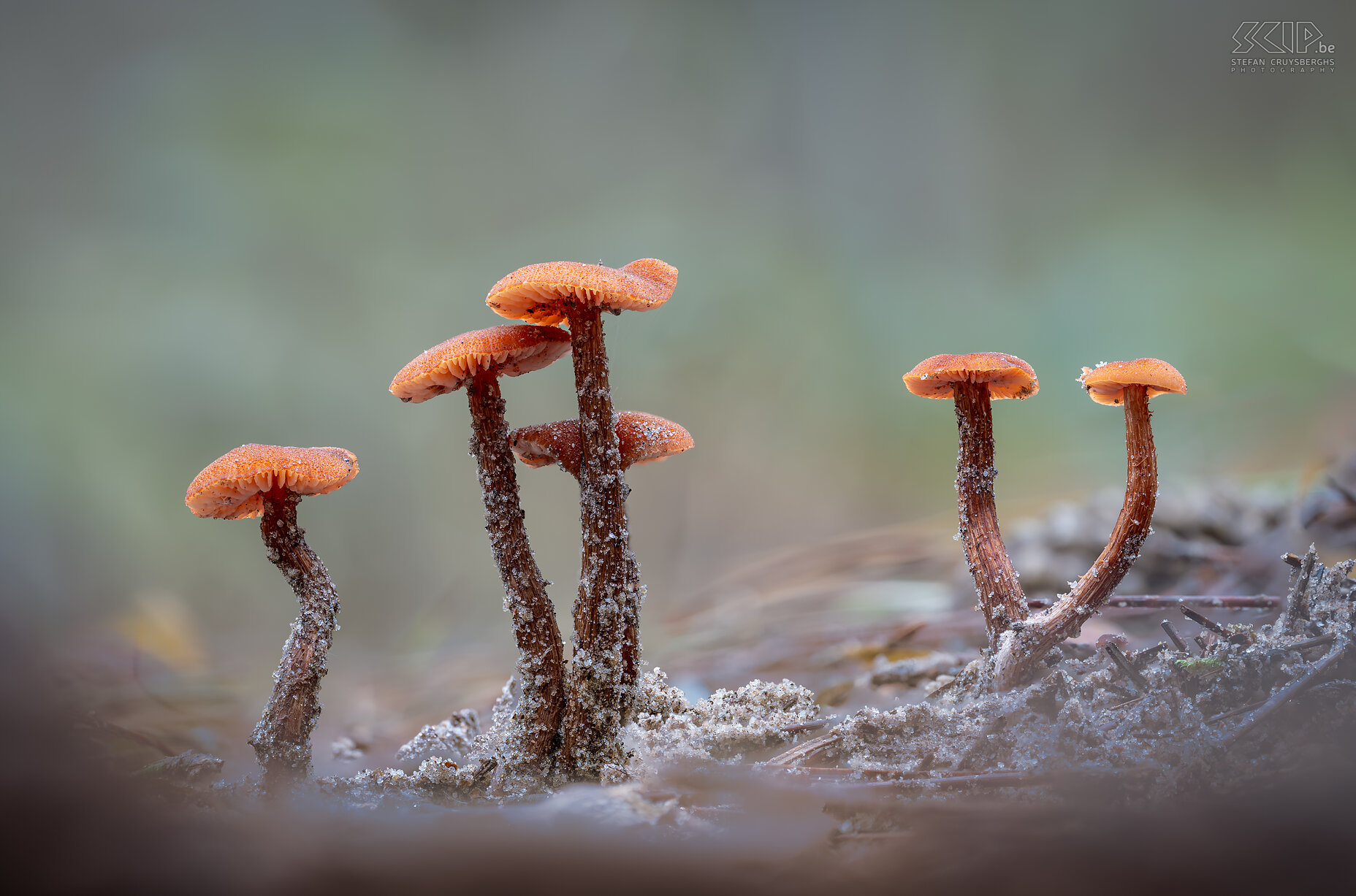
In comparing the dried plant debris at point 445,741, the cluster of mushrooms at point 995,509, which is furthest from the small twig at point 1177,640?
the dried plant debris at point 445,741

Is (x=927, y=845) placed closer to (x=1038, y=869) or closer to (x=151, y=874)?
(x=1038, y=869)

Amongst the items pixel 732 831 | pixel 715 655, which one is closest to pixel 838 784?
pixel 732 831

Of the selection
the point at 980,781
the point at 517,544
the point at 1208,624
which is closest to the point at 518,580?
the point at 517,544

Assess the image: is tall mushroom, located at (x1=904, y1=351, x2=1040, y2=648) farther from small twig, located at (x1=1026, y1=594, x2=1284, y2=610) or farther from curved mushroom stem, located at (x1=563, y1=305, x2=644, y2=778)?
curved mushroom stem, located at (x1=563, y1=305, x2=644, y2=778)

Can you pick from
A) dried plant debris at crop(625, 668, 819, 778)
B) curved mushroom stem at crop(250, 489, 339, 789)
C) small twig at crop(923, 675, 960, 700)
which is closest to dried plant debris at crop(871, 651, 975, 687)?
small twig at crop(923, 675, 960, 700)

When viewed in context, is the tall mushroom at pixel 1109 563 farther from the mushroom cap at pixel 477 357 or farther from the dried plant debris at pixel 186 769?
the dried plant debris at pixel 186 769

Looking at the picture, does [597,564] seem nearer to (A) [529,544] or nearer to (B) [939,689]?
(A) [529,544]
